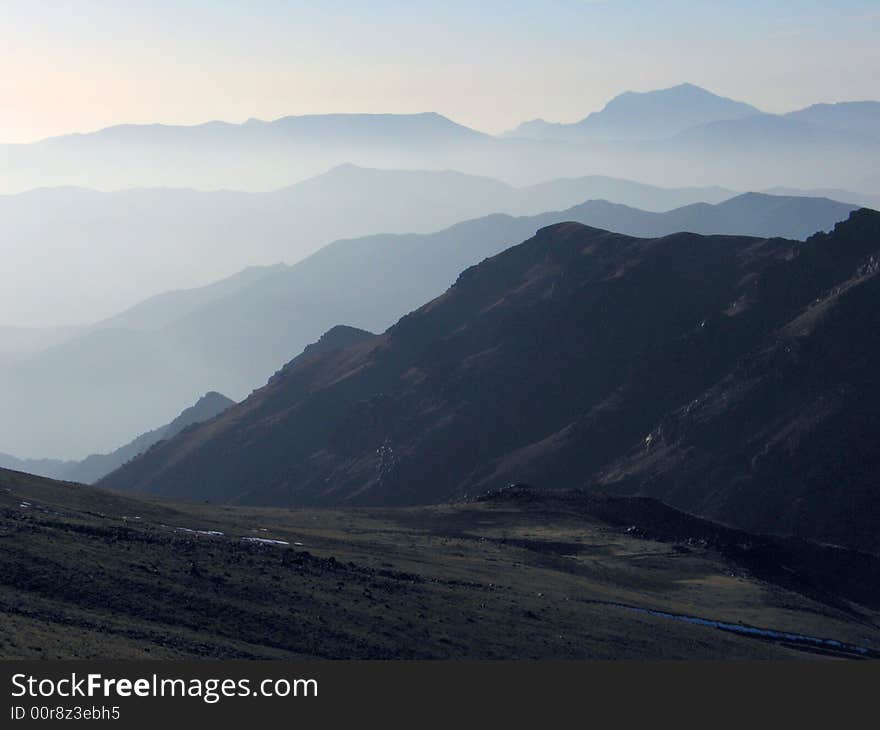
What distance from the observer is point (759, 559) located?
292 feet

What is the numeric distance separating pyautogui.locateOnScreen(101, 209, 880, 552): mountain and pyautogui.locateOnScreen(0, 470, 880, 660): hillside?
27362mm

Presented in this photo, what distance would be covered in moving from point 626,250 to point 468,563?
11453 centimetres

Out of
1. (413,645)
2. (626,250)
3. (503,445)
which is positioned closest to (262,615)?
(413,645)

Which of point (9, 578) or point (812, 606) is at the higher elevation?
point (9, 578)

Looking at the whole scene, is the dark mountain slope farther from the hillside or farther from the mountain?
the hillside

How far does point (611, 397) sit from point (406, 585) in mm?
97517

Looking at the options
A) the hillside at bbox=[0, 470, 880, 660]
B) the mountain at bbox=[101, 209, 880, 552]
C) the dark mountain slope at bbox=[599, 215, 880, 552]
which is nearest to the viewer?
the hillside at bbox=[0, 470, 880, 660]

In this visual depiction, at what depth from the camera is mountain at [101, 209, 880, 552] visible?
121m

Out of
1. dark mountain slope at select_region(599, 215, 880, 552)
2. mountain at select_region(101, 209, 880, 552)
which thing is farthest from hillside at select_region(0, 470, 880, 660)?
mountain at select_region(101, 209, 880, 552)

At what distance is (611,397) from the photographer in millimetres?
151375

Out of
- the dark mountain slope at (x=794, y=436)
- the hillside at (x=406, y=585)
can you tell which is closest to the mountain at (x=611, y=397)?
the dark mountain slope at (x=794, y=436)

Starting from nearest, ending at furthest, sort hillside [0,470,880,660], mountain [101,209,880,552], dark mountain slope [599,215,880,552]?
hillside [0,470,880,660] < dark mountain slope [599,215,880,552] < mountain [101,209,880,552]

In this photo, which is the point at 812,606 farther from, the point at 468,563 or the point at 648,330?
the point at 648,330

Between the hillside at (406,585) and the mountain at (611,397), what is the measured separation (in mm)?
27362
